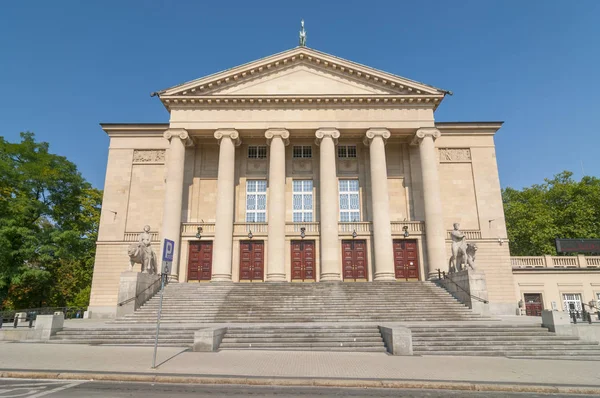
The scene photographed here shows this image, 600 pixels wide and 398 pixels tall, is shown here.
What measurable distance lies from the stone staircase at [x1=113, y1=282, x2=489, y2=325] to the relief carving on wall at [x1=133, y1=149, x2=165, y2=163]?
11761mm

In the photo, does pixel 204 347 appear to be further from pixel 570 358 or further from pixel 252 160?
pixel 252 160

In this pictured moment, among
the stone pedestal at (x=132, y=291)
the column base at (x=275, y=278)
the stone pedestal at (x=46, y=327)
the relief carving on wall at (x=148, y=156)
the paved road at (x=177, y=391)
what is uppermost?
the relief carving on wall at (x=148, y=156)

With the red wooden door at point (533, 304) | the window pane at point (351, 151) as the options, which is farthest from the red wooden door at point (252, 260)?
the red wooden door at point (533, 304)

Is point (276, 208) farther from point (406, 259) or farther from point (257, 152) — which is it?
point (406, 259)

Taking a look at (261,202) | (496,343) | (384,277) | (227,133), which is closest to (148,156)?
(227,133)

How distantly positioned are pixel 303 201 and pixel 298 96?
772 centimetres

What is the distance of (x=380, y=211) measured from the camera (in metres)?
25.1

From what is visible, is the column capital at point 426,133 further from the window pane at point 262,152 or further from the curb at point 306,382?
the curb at point 306,382

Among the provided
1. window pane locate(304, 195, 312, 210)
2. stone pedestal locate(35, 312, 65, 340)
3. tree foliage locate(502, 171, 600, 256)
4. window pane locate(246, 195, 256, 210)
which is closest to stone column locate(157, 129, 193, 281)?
window pane locate(246, 195, 256, 210)

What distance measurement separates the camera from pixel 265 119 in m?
27.2

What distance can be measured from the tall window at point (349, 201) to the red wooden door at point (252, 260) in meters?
6.51

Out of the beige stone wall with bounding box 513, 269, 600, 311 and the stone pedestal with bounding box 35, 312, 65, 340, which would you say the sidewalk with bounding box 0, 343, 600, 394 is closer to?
the stone pedestal with bounding box 35, 312, 65, 340

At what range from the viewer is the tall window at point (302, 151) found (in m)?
30.0

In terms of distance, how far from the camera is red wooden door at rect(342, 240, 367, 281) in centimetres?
2691
